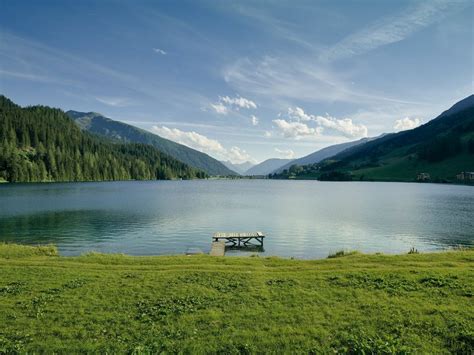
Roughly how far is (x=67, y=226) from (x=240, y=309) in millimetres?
59080

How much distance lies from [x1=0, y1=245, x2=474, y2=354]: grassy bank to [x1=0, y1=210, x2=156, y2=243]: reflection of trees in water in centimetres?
3116

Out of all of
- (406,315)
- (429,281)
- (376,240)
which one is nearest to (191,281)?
(406,315)

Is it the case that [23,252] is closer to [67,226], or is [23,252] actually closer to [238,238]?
[67,226]

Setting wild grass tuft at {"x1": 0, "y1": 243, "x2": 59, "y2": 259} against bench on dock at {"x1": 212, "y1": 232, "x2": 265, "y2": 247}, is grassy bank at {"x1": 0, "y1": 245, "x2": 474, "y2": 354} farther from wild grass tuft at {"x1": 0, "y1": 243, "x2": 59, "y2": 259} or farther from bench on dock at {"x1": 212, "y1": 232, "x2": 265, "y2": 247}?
bench on dock at {"x1": 212, "y1": 232, "x2": 265, "y2": 247}

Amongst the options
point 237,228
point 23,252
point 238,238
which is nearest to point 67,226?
point 23,252

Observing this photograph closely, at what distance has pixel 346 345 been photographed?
44.1 feet

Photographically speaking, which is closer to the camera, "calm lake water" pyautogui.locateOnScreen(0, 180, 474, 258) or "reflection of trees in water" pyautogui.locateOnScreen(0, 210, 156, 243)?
"calm lake water" pyautogui.locateOnScreen(0, 180, 474, 258)

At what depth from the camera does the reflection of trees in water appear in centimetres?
5400

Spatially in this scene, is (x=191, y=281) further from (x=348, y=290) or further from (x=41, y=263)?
(x=41, y=263)

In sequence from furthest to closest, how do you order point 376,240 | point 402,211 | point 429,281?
1. point 402,211
2. point 376,240
3. point 429,281

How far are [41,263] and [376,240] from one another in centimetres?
5098

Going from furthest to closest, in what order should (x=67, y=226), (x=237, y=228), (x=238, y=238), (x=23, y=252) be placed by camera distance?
(x=237, y=228) → (x=67, y=226) → (x=238, y=238) → (x=23, y=252)

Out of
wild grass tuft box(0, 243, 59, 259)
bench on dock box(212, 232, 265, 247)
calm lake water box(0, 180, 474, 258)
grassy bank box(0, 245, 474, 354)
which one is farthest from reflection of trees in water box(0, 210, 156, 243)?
grassy bank box(0, 245, 474, 354)

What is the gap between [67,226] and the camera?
63.8m
